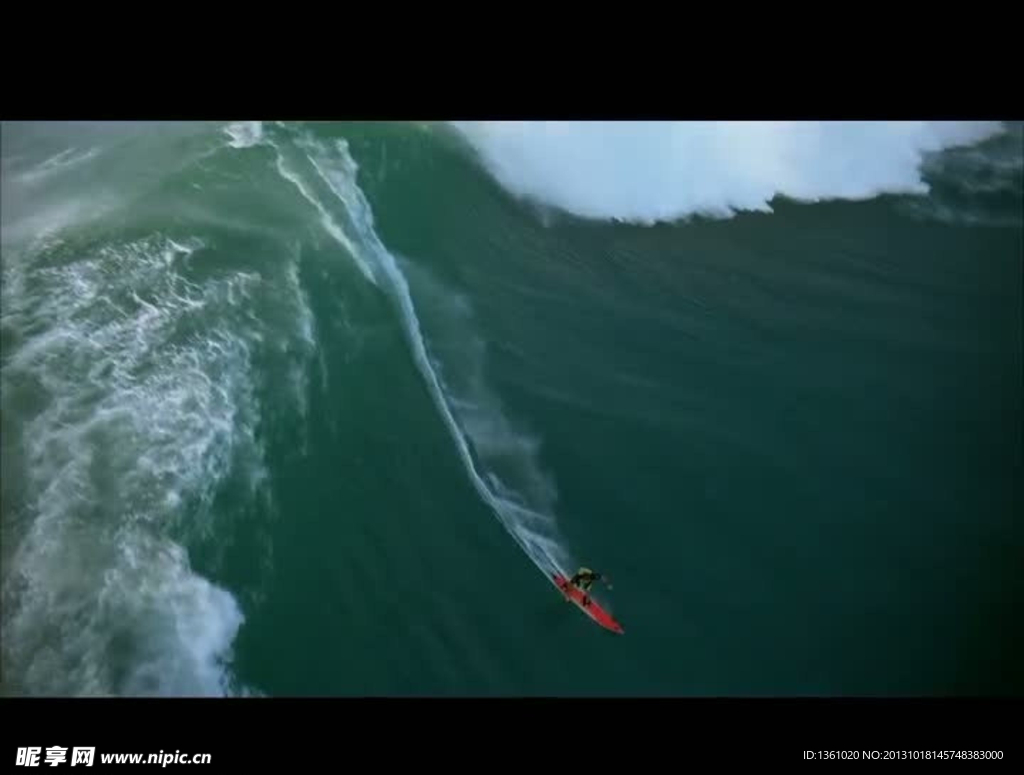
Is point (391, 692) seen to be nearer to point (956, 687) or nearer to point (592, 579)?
point (592, 579)

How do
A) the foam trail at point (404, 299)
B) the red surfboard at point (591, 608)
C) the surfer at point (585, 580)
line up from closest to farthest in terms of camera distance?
the red surfboard at point (591, 608), the surfer at point (585, 580), the foam trail at point (404, 299)

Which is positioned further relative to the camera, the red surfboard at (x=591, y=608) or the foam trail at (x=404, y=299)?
the foam trail at (x=404, y=299)

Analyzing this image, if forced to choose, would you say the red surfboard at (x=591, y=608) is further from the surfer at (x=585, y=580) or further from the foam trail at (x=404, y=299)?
the foam trail at (x=404, y=299)
